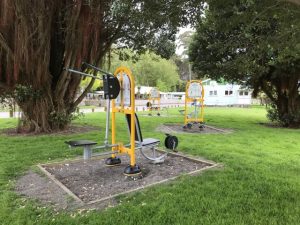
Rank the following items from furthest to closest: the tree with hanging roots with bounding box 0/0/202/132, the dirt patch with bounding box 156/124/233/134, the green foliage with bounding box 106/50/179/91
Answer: the green foliage with bounding box 106/50/179/91 < the dirt patch with bounding box 156/124/233/134 < the tree with hanging roots with bounding box 0/0/202/132

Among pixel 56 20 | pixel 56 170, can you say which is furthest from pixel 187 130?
pixel 56 170

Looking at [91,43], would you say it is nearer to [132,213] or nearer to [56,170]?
[56,170]

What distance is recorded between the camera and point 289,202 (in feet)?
11.5

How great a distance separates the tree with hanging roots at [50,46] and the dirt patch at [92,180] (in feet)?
12.3

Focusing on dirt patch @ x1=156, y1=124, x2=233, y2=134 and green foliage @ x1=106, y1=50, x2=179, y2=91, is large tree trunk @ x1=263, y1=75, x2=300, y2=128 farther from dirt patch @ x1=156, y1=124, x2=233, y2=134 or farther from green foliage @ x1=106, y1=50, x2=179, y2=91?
green foliage @ x1=106, y1=50, x2=179, y2=91

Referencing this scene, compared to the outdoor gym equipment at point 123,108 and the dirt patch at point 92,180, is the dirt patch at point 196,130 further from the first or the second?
the outdoor gym equipment at point 123,108

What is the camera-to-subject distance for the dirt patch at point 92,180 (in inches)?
146

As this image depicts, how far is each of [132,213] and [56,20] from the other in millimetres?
7610

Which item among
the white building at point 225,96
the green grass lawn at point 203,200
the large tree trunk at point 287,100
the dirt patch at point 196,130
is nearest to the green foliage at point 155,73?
the white building at point 225,96

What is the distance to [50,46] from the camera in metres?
9.11

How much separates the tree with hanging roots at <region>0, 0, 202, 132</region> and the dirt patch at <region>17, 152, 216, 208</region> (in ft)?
12.3

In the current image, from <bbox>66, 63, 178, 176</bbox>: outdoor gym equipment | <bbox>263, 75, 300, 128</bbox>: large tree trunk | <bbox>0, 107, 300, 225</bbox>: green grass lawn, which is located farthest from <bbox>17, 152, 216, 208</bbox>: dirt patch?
<bbox>263, 75, 300, 128</bbox>: large tree trunk

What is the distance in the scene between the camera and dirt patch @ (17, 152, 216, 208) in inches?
146

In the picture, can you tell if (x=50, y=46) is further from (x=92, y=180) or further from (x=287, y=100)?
(x=287, y=100)
